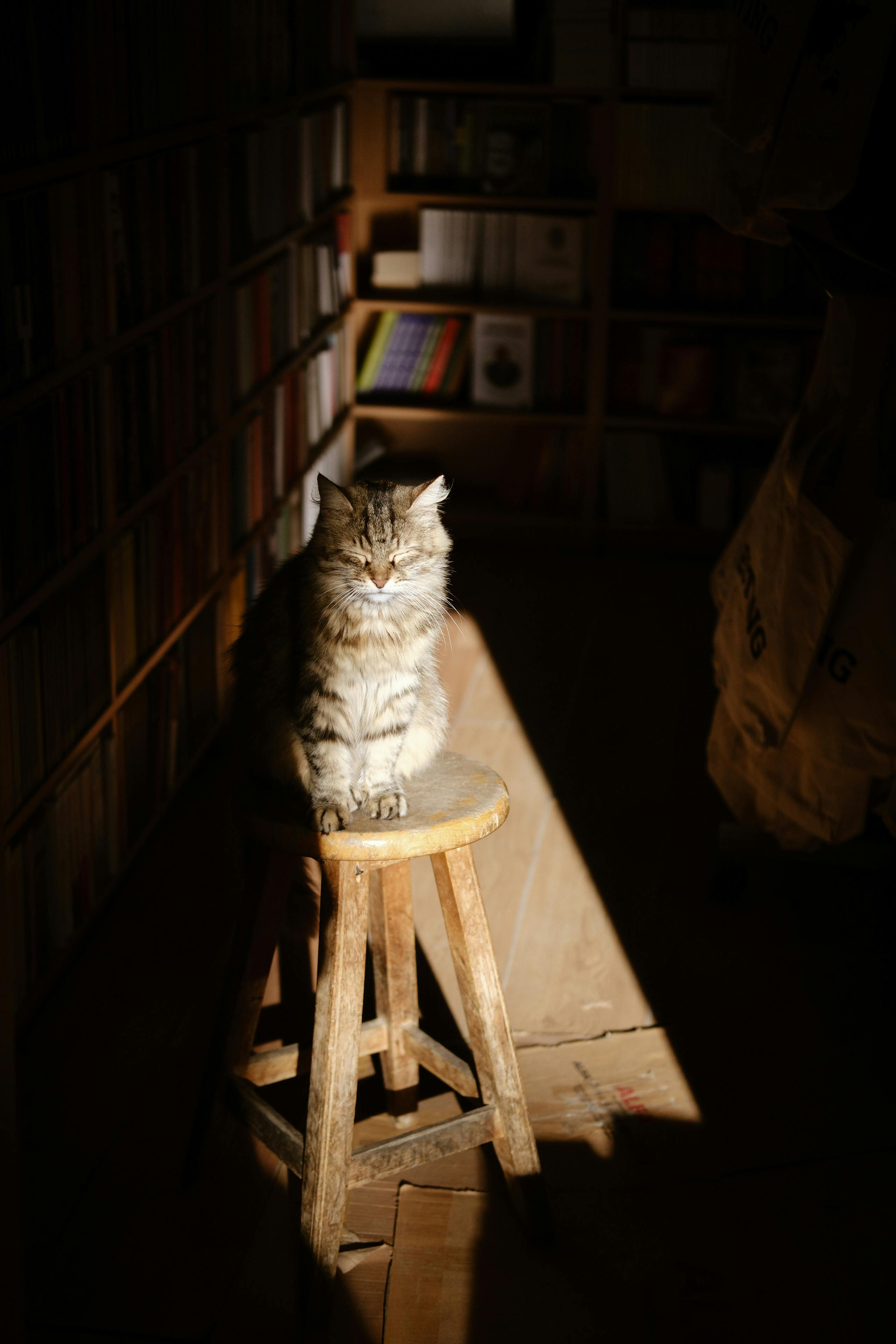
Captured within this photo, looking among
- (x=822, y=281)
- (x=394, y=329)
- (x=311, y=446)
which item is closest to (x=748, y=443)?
(x=394, y=329)

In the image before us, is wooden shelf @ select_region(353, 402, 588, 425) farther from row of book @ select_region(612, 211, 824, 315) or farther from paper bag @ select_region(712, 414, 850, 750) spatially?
paper bag @ select_region(712, 414, 850, 750)

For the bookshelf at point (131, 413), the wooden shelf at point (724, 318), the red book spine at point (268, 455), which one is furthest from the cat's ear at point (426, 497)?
the wooden shelf at point (724, 318)

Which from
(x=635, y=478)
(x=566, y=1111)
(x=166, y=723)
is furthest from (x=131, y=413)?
(x=635, y=478)

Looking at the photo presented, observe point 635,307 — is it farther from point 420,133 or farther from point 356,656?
point 356,656

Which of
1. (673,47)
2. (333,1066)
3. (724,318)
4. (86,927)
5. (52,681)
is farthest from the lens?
(724,318)

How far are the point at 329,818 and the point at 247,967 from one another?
29 centimetres

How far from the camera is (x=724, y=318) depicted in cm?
386

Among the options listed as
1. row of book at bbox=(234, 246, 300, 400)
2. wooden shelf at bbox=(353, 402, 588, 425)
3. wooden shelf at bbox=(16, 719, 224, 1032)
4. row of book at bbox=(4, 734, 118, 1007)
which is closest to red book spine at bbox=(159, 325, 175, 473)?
row of book at bbox=(234, 246, 300, 400)

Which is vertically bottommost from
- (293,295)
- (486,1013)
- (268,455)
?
(486,1013)

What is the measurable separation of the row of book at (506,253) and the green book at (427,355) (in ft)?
0.43

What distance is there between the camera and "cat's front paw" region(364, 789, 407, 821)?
147 centimetres

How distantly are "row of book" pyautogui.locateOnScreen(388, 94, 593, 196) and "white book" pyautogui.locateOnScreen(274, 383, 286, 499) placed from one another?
117 cm

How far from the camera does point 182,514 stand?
249cm

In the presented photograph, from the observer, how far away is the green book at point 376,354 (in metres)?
4.16
